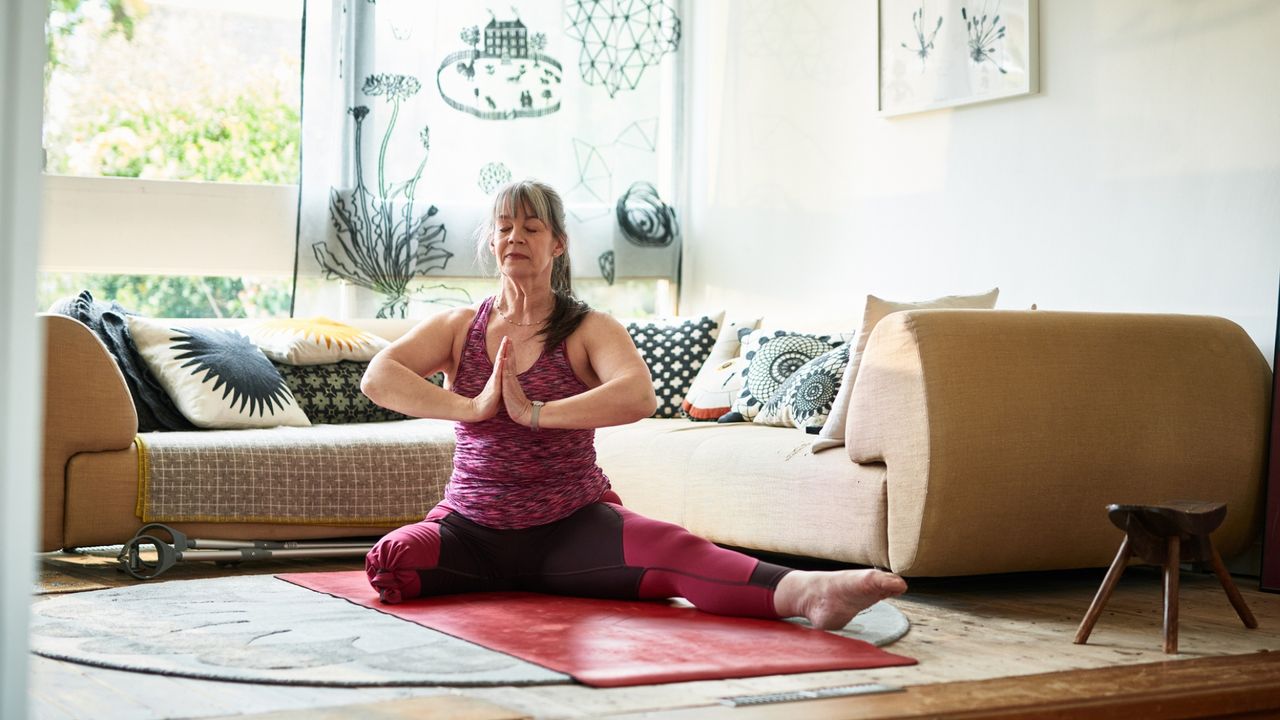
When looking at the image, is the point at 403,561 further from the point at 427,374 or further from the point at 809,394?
the point at 809,394

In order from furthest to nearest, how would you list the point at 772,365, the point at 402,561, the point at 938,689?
the point at 772,365
the point at 402,561
the point at 938,689

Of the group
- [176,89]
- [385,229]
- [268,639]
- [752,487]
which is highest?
[176,89]

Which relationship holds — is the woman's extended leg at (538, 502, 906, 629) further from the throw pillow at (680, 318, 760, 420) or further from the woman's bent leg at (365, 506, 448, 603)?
the throw pillow at (680, 318, 760, 420)

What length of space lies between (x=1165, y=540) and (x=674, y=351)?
2318 mm

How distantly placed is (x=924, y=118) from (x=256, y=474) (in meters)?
2.44

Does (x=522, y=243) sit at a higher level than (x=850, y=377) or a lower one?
higher

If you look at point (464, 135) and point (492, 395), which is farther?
point (464, 135)

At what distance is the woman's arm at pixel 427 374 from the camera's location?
2.82 m

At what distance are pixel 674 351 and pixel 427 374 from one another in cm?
173

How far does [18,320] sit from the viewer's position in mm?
1224

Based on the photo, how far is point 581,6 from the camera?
5602 millimetres

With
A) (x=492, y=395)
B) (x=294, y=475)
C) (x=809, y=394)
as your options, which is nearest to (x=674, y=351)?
(x=809, y=394)

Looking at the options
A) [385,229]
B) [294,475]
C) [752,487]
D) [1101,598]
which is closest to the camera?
[1101,598]

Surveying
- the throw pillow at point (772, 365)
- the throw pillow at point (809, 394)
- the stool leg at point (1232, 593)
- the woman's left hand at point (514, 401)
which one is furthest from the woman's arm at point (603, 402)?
the throw pillow at point (772, 365)
